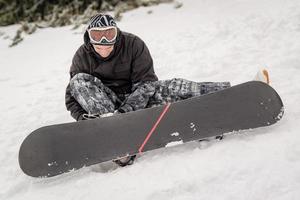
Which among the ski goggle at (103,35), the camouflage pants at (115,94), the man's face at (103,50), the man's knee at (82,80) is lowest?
the camouflage pants at (115,94)

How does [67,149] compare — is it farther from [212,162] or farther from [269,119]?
[269,119]

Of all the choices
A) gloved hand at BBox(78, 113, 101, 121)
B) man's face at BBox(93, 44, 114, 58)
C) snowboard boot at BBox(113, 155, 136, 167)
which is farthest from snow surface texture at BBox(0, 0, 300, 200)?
man's face at BBox(93, 44, 114, 58)

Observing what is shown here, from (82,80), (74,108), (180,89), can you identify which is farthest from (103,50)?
(180,89)

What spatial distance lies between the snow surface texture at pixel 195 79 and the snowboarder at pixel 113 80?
0.50 m

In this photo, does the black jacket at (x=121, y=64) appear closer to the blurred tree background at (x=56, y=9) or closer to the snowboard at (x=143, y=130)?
the snowboard at (x=143, y=130)

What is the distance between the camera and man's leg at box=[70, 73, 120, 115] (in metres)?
2.62

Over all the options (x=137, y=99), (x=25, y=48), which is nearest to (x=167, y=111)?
(x=137, y=99)

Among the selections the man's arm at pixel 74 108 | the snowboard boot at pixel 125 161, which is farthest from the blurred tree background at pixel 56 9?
the snowboard boot at pixel 125 161

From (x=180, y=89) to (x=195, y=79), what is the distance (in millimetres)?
1008

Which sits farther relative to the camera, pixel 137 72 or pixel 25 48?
pixel 25 48

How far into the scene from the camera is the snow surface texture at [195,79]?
2.00 meters

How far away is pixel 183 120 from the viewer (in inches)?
94.4

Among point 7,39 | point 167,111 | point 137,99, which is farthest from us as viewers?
point 7,39

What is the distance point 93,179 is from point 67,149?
28 centimetres
